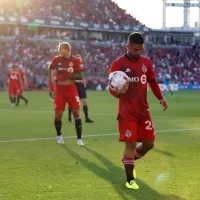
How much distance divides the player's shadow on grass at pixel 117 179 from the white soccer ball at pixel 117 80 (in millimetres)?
1292

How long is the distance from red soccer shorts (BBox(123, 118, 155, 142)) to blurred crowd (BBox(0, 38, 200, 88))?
38201mm

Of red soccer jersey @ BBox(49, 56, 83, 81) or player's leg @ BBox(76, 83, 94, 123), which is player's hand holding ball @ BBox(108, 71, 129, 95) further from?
player's leg @ BBox(76, 83, 94, 123)

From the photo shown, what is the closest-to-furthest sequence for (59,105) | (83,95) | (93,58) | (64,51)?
1. (64,51)
2. (59,105)
3. (83,95)
4. (93,58)

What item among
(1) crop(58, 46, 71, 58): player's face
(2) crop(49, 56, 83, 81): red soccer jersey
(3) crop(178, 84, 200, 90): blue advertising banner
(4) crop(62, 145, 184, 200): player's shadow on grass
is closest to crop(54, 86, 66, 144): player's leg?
(2) crop(49, 56, 83, 81): red soccer jersey

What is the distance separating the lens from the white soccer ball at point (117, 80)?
6.39m

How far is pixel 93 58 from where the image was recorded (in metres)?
58.1

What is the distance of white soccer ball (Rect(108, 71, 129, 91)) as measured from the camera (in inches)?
251

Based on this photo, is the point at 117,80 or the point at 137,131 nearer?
the point at 117,80

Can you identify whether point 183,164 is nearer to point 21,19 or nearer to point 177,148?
point 177,148

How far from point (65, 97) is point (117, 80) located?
4.59 meters

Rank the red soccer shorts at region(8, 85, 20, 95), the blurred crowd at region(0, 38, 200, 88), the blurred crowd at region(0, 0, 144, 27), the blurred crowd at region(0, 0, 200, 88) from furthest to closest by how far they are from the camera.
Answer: the blurred crowd at region(0, 0, 144, 27) < the blurred crowd at region(0, 0, 200, 88) < the blurred crowd at region(0, 38, 200, 88) < the red soccer shorts at region(8, 85, 20, 95)

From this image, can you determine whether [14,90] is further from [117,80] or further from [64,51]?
[117,80]

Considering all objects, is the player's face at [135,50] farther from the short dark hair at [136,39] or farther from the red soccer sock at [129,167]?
the red soccer sock at [129,167]

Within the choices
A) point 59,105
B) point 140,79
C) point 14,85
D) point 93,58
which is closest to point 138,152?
point 140,79
